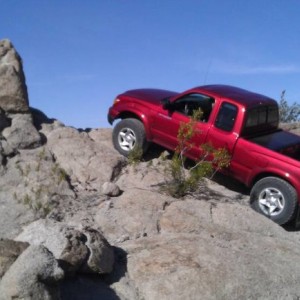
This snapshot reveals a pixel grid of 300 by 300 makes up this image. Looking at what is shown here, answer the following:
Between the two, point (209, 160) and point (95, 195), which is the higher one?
point (209, 160)

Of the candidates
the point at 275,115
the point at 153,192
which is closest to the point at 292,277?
the point at 153,192

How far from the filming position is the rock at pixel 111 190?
7.38 m

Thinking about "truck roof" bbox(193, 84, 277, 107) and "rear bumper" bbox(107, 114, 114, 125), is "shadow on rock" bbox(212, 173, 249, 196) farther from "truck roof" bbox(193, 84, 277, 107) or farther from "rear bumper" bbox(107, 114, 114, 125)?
"rear bumper" bbox(107, 114, 114, 125)

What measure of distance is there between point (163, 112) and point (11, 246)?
16.0 feet

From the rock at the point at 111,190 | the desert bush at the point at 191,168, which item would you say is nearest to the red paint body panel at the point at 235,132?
the desert bush at the point at 191,168

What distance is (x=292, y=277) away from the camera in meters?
5.54

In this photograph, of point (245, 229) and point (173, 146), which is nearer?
point (245, 229)

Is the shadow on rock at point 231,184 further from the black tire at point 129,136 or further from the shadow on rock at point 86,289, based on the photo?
the shadow on rock at point 86,289

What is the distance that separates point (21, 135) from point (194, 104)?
331 cm

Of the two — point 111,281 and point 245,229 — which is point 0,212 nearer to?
point 111,281

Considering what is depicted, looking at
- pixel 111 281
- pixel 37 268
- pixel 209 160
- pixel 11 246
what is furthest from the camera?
pixel 209 160

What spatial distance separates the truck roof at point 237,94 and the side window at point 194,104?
0.13 metres

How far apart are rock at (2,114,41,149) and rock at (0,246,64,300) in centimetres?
481

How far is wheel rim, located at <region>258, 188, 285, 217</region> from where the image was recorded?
24.3ft
